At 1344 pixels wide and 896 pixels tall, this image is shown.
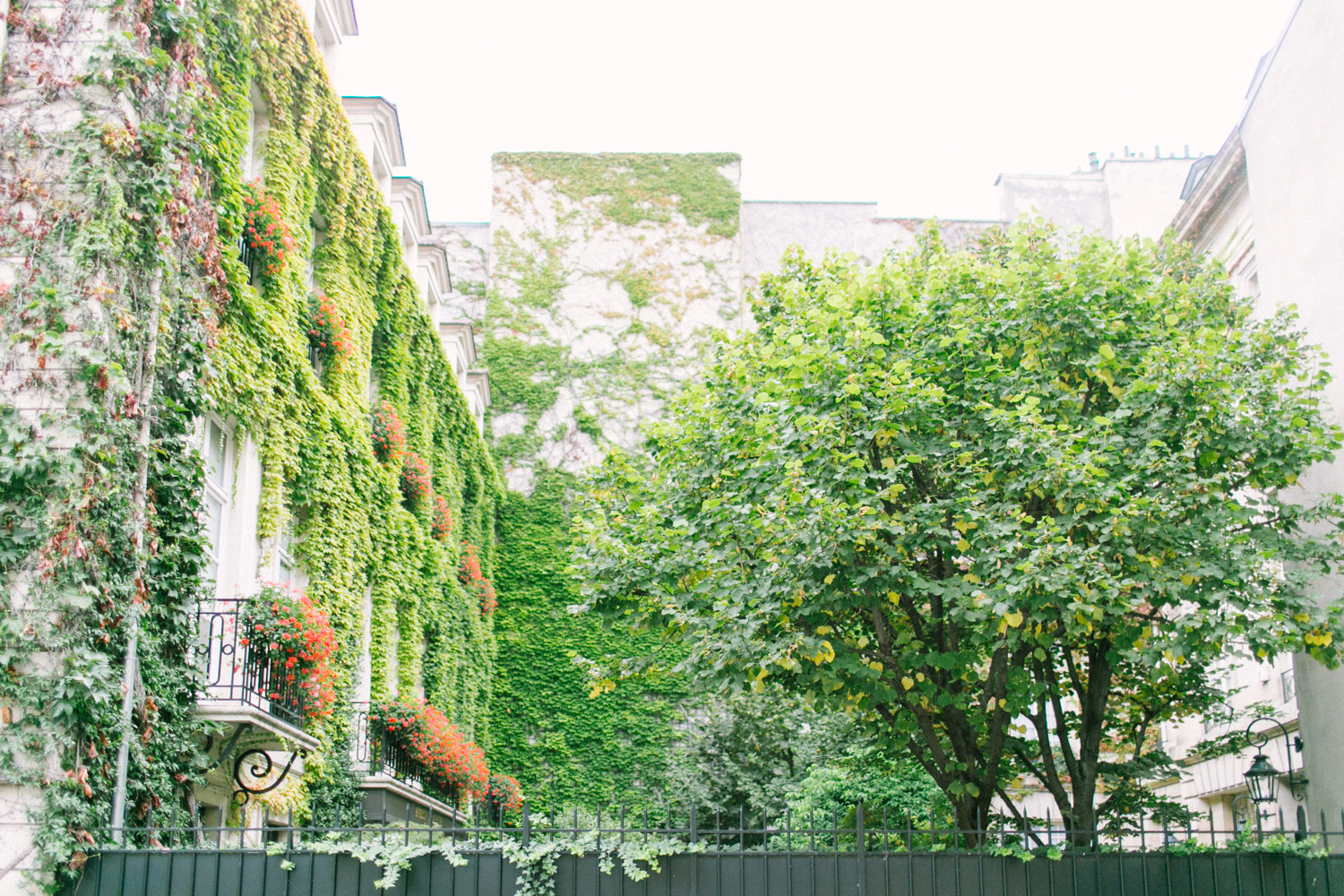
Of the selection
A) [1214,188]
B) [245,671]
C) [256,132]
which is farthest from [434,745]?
[1214,188]

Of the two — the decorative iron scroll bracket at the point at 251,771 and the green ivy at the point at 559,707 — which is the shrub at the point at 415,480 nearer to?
the decorative iron scroll bracket at the point at 251,771

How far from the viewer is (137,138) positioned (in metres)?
8.78

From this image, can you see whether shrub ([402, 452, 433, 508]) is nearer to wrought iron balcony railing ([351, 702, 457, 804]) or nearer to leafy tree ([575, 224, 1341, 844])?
wrought iron balcony railing ([351, 702, 457, 804])

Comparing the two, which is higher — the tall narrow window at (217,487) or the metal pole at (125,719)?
the tall narrow window at (217,487)

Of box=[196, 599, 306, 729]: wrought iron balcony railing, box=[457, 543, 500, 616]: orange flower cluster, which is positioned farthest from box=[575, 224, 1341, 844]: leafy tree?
box=[457, 543, 500, 616]: orange flower cluster

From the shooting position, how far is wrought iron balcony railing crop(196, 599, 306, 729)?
10.3 metres

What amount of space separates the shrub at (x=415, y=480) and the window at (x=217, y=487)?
19.0 ft

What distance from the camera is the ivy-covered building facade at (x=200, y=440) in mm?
7754

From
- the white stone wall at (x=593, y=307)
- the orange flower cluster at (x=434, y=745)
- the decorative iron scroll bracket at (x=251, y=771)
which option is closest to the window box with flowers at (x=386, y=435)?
the orange flower cluster at (x=434, y=745)

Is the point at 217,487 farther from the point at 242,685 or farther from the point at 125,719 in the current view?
the point at 125,719

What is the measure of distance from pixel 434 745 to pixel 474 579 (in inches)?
268

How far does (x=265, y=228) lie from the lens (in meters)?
12.5

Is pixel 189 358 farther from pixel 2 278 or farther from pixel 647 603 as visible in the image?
pixel 647 603

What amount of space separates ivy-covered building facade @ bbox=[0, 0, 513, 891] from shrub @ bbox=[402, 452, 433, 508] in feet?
0.22
